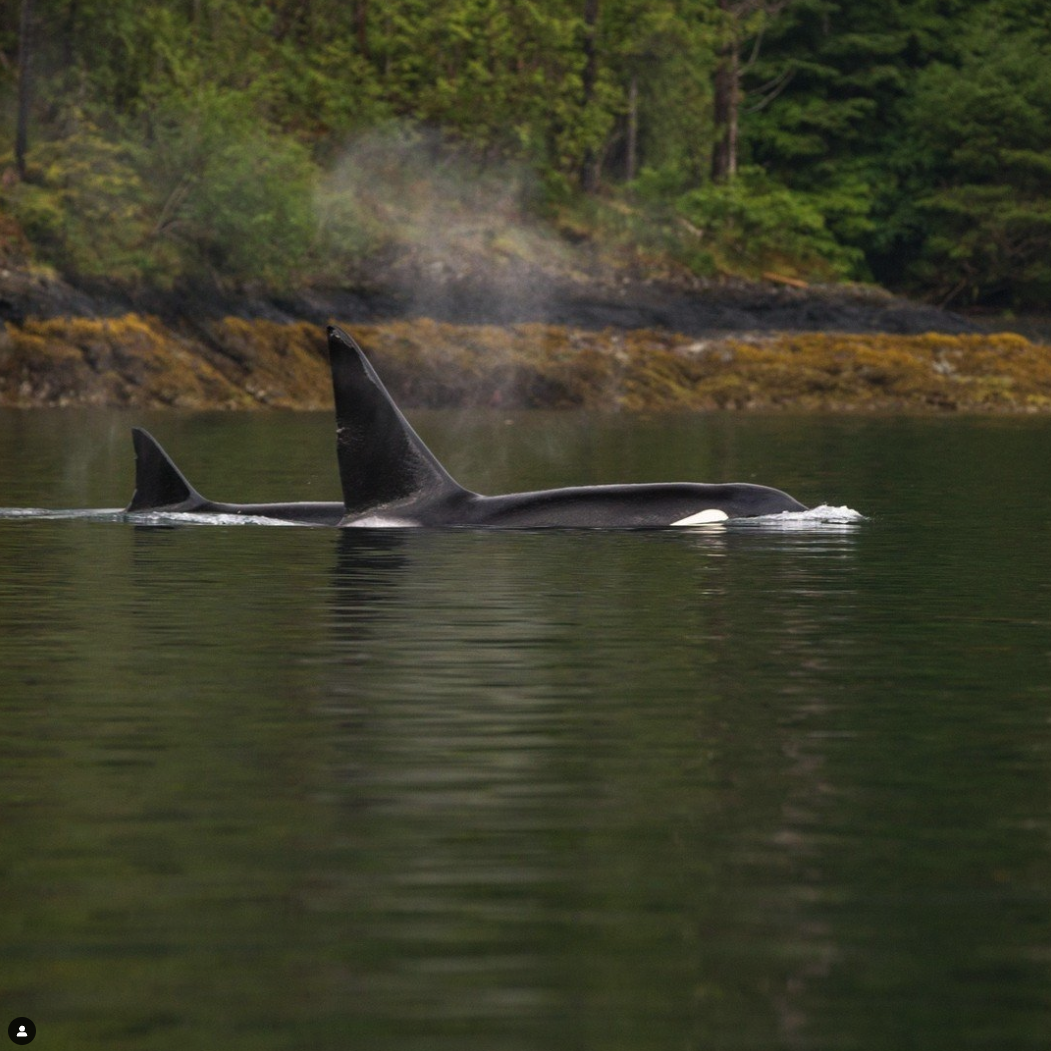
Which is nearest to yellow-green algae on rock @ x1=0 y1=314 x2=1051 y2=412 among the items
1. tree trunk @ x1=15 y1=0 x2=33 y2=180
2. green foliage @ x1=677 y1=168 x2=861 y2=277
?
tree trunk @ x1=15 y1=0 x2=33 y2=180

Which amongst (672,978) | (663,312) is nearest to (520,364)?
(663,312)

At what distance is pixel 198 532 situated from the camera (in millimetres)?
26375

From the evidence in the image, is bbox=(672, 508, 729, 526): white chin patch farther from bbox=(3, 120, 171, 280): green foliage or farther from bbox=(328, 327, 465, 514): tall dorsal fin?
bbox=(3, 120, 171, 280): green foliage

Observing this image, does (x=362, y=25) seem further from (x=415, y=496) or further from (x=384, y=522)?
(x=384, y=522)

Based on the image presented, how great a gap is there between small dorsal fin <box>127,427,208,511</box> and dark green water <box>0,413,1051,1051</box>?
17.4ft

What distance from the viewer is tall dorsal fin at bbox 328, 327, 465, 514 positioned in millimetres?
24375

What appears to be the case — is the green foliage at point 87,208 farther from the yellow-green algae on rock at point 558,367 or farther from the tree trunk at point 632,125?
the tree trunk at point 632,125

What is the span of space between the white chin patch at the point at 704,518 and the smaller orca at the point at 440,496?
0.4 inches

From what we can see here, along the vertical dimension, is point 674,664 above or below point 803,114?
below

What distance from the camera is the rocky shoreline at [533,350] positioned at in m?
69.0

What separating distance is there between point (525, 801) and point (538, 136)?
77445 mm

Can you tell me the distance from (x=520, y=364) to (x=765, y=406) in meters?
7.57

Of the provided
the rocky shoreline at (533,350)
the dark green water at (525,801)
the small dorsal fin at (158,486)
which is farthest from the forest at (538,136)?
the dark green water at (525,801)

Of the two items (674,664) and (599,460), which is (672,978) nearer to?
(674,664)
